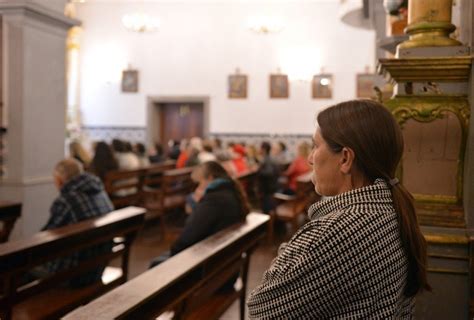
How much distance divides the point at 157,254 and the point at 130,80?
1072cm

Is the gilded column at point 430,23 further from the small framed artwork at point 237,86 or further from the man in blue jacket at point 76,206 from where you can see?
the small framed artwork at point 237,86

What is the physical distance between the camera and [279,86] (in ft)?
50.8

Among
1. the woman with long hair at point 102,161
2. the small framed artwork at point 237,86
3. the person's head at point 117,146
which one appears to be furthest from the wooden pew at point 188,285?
the small framed artwork at point 237,86

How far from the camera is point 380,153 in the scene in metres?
1.41

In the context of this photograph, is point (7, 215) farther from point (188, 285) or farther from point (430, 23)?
point (430, 23)

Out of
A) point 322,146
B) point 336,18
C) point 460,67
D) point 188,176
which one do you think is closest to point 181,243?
point 460,67

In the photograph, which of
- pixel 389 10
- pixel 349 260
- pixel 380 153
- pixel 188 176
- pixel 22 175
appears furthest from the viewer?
pixel 188 176

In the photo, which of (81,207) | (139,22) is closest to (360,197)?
(81,207)

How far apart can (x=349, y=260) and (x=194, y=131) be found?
15.5 m

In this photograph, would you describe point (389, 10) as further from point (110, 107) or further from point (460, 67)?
point (110, 107)

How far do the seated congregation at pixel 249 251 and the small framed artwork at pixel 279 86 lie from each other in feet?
30.6

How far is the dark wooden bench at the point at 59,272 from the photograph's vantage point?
9.72 ft

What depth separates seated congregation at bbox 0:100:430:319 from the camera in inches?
51.9

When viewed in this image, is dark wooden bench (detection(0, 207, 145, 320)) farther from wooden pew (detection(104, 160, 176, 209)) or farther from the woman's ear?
wooden pew (detection(104, 160, 176, 209))
